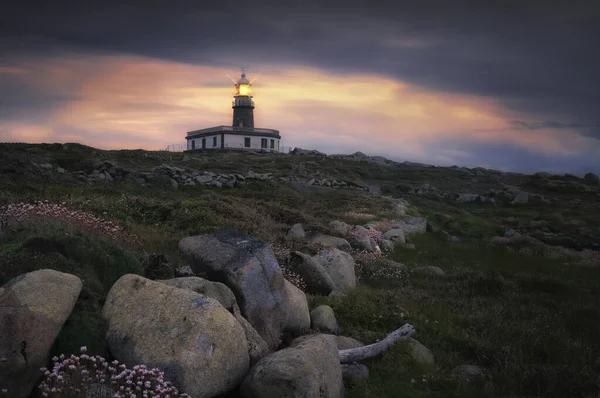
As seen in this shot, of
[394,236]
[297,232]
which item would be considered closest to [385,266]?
[297,232]

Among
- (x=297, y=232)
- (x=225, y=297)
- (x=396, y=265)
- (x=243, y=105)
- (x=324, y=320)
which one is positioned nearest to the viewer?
(x=225, y=297)

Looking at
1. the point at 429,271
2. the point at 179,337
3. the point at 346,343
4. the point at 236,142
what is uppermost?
the point at 236,142

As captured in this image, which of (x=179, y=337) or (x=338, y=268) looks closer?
(x=179, y=337)

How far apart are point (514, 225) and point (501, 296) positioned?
29.3 meters

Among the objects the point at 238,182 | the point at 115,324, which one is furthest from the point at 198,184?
the point at 115,324

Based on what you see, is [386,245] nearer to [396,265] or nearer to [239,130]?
[396,265]

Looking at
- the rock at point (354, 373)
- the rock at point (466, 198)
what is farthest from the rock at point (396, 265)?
the rock at point (466, 198)

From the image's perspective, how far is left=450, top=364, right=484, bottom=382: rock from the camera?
10625mm

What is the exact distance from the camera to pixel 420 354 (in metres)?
11.5

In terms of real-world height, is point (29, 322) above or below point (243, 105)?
below

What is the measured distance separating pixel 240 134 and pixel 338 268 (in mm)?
91897

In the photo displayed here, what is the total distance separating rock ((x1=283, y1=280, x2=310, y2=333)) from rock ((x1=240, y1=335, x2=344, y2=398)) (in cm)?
243

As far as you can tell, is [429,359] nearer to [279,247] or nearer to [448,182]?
[279,247]

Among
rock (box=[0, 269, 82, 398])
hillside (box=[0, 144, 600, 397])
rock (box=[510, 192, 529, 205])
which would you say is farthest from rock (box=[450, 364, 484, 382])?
rock (box=[510, 192, 529, 205])
